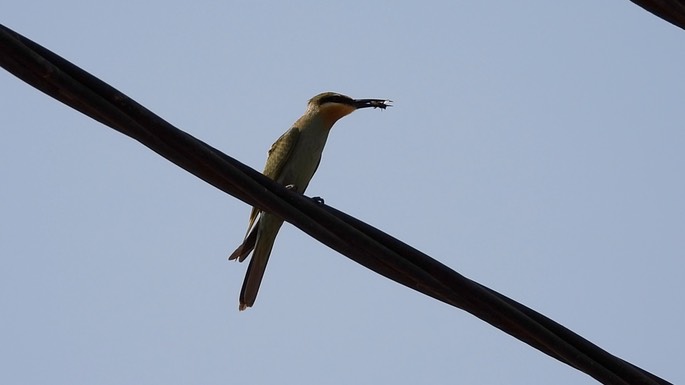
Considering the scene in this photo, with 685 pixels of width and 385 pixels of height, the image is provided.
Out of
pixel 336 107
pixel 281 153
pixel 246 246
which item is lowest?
pixel 246 246

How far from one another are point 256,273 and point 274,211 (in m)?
3.35

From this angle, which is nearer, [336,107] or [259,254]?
[259,254]

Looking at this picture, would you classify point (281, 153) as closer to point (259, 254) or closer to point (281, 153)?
point (281, 153)

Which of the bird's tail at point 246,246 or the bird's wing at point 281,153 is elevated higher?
the bird's wing at point 281,153

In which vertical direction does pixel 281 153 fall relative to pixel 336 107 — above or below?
below

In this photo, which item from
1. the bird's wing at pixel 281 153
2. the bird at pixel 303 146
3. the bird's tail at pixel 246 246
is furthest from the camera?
the bird's wing at pixel 281 153

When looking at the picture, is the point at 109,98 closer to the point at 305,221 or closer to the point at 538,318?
the point at 305,221

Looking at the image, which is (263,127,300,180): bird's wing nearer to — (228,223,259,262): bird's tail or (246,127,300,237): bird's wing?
(246,127,300,237): bird's wing

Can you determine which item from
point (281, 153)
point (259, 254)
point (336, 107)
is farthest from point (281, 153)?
point (259, 254)

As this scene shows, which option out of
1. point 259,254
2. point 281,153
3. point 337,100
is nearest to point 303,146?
point 281,153

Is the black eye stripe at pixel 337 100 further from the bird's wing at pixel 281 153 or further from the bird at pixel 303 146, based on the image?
the bird's wing at pixel 281 153

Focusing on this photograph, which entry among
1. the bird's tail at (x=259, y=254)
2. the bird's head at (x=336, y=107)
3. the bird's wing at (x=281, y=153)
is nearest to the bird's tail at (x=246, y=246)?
the bird's tail at (x=259, y=254)

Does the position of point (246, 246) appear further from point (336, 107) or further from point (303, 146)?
point (336, 107)

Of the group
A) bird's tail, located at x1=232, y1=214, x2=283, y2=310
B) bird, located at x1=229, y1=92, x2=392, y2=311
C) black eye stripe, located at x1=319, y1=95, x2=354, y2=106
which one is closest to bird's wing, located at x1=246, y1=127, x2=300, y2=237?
bird, located at x1=229, y1=92, x2=392, y2=311
